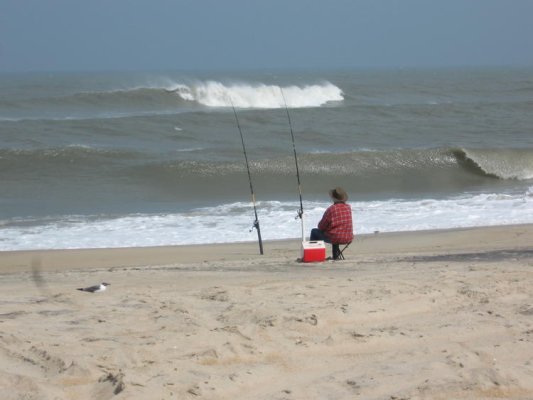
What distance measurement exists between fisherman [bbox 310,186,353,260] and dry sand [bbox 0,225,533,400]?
1.03 m

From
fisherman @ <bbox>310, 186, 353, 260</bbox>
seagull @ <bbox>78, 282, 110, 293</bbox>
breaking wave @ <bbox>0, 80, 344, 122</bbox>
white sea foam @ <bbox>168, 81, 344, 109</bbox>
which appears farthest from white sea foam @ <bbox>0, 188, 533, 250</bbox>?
white sea foam @ <bbox>168, 81, 344, 109</bbox>

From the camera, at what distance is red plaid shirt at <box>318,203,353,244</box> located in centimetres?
757

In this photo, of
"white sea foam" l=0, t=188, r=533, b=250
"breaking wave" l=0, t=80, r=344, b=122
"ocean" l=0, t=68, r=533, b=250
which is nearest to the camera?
"white sea foam" l=0, t=188, r=533, b=250

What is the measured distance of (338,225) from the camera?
24.9ft

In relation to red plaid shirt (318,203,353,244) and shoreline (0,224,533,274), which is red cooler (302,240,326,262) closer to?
red plaid shirt (318,203,353,244)

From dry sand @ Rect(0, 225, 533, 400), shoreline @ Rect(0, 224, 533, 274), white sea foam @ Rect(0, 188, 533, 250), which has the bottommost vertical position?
dry sand @ Rect(0, 225, 533, 400)

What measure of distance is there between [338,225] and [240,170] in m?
9.85

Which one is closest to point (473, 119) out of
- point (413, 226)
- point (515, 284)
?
point (413, 226)

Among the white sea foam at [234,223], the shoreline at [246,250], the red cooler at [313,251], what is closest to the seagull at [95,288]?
the red cooler at [313,251]

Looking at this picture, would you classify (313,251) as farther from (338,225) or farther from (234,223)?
(234,223)

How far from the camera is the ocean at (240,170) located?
35.7 feet

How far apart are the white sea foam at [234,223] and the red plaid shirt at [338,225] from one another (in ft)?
7.29

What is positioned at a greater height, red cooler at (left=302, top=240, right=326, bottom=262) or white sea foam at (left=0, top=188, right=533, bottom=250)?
white sea foam at (left=0, top=188, right=533, bottom=250)

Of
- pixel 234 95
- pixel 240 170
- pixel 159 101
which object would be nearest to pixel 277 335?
pixel 240 170
